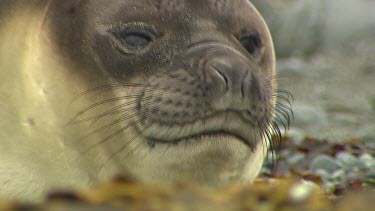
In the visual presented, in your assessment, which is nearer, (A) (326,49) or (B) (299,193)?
(B) (299,193)

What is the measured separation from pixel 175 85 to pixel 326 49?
994 cm

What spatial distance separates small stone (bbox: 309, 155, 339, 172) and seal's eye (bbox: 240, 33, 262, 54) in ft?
7.77

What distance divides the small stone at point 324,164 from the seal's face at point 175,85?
93.5 inches

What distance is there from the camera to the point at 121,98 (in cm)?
341

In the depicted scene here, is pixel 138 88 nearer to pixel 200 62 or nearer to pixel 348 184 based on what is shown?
pixel 200 62

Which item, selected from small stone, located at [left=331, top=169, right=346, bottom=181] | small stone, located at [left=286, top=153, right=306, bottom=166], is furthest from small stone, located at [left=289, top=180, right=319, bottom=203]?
small stone, located at [left=286, top=153, right=306, bottom=166]

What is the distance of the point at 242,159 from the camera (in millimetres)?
3459

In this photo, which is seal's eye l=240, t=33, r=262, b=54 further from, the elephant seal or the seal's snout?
the seal's snout

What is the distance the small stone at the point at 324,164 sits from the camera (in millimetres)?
5961

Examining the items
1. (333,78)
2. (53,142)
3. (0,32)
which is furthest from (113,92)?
(333,78)

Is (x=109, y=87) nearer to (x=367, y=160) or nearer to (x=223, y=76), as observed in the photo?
(x=223, y=76)

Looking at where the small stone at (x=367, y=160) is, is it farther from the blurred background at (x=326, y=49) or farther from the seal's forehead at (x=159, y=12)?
the blurred background at (x=326, y=49)

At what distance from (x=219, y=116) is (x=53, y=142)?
2.50 feet

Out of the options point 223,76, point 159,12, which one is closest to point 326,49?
point 159,12
